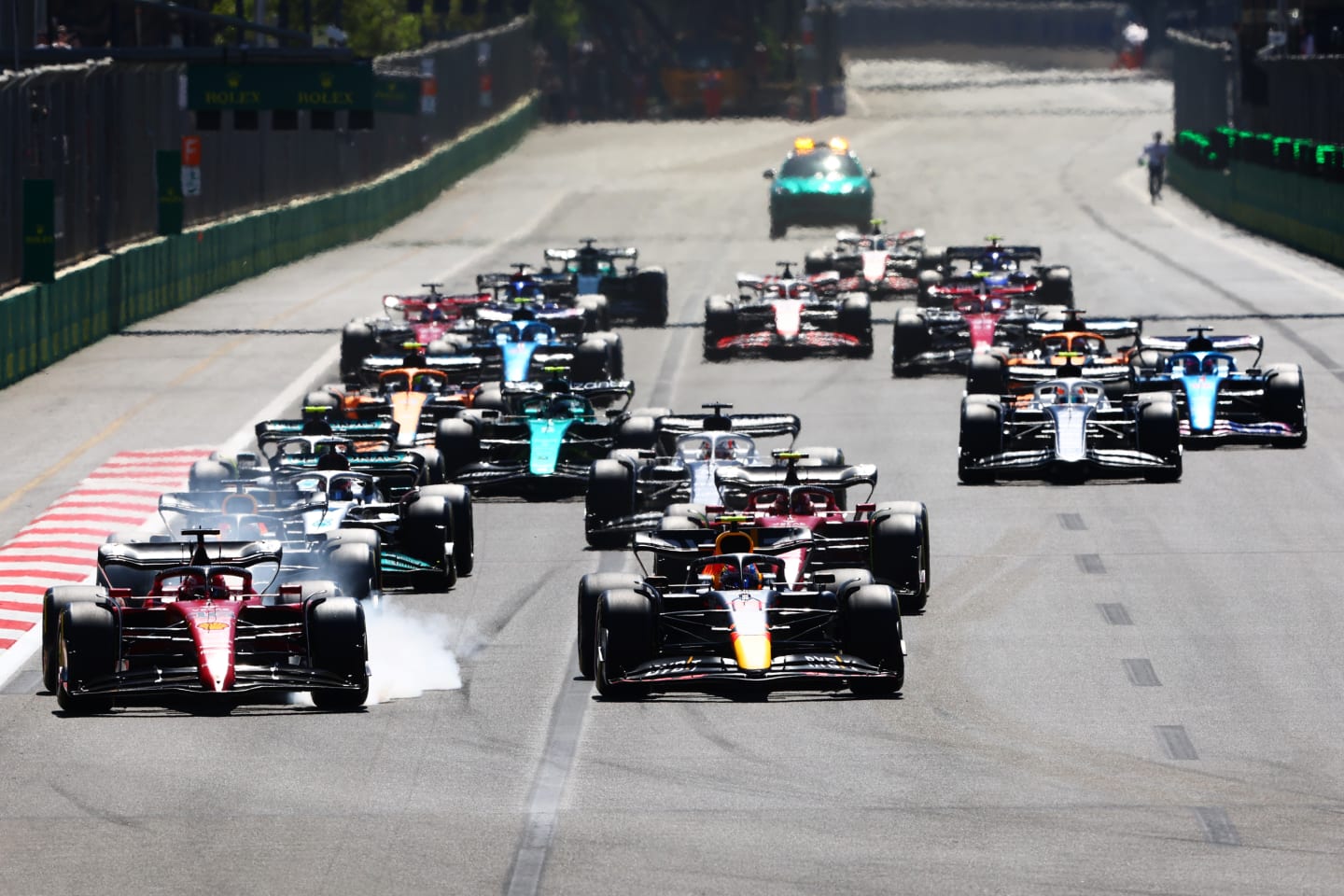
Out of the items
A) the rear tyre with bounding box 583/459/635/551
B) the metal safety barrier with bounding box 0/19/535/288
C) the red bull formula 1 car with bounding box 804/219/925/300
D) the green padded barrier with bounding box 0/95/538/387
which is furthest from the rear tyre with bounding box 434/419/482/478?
the red bull formula 1 car with bounding box 804/219/925/300

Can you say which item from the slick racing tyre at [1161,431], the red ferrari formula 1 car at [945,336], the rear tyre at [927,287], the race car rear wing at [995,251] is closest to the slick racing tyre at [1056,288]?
the race car rear wing at [995,251]

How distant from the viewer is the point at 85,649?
53.3 ft

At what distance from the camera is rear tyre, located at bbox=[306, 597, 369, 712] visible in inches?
642

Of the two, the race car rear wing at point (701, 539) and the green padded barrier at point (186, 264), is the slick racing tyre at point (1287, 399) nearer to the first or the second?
the race car rear wing at point (701, 539)

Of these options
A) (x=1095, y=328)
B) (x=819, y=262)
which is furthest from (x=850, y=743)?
(x=819, y=262)

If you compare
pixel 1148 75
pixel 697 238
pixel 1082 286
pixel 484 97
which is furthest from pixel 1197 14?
pixel 1082 286

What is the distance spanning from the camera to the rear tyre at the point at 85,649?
1622cm

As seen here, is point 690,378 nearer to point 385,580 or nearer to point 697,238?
point 385,580

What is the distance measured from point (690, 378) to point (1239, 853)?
75.4 ft

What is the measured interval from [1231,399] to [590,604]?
41.0 feet

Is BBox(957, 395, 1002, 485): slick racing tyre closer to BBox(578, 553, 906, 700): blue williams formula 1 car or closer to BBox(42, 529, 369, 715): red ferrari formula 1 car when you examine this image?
BBox(578, 553, 906, 700): blue williams formula 1 car

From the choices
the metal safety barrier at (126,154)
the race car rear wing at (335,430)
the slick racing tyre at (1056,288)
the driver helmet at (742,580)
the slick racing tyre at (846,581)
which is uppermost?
the metal safety barrier at (126,154)

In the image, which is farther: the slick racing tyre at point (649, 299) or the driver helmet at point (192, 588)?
the slick racing tyre at point (649, 299)

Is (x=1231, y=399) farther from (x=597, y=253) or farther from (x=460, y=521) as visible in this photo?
(x=597, y=253)
